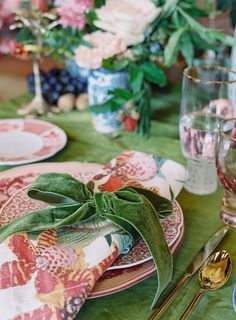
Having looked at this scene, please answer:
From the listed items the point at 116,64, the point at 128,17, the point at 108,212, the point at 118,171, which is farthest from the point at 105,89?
the point at 108,212

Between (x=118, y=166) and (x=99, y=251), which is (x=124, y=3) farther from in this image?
(x=99, y=251)

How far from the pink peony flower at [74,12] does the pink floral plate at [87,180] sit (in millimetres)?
323

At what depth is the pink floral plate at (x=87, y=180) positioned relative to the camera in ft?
1.93

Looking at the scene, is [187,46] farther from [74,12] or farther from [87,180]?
[87,180]

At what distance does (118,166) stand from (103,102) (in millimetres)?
291

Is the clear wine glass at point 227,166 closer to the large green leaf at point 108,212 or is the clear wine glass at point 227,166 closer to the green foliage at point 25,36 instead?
the large green leaf at point 108,212

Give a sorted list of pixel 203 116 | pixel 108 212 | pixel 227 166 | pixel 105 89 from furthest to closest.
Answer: pixel 105 89 → pixel 203 116 → pixel 227 166 → pixel 108 212

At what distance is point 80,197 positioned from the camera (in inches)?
25.3

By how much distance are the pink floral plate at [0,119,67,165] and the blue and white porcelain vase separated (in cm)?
9

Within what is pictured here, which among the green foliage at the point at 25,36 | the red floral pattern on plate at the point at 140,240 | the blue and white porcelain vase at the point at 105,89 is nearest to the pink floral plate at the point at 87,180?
the red floral pattern on plate at the point at 140,240

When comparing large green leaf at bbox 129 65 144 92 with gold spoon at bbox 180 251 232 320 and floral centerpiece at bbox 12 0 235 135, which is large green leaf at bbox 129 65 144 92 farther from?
gold spoon at bbox 180 251 232 320

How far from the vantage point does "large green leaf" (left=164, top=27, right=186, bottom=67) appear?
981mm

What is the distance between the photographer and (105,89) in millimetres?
1047

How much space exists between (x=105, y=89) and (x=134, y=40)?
0.13 meters
